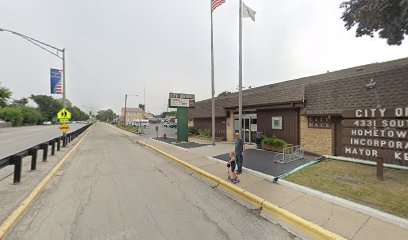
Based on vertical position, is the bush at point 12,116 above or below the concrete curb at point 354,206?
above

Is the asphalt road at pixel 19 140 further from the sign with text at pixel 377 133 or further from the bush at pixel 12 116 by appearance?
the bush at pixel 12 116

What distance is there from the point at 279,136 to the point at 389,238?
10336mm

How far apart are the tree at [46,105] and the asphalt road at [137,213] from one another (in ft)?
383

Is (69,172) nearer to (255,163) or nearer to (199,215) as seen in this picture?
(199,215)

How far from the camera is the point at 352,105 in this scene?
10.3 metres

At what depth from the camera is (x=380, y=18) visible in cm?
1016

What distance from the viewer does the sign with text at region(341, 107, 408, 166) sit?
5.85 metres


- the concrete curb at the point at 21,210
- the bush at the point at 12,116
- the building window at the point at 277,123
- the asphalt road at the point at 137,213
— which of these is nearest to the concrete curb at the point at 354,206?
the asphalt road at the point at 137,213

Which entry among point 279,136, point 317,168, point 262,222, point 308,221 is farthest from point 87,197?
point 279,136

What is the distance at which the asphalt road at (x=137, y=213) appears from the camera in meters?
4.09

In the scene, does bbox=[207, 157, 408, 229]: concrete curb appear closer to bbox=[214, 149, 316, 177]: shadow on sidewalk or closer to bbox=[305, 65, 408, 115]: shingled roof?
bbox=[214, 149, 316, 177]: shadow on sidewalk

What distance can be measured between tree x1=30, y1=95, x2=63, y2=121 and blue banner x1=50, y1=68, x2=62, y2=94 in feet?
337

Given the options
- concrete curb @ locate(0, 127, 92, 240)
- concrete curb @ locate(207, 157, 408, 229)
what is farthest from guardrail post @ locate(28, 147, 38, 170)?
concrete curb @ locate(207, 157, 408, 229)

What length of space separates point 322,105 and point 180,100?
11.1 metres
